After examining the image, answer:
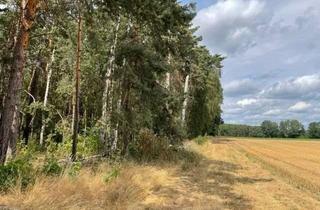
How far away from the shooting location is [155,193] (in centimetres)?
1362

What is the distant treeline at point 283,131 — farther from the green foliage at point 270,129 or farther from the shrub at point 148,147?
the shrub at point 148,147

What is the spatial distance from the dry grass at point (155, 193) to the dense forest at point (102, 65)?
7.40 ft

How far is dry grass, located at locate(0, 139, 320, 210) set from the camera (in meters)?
9.45

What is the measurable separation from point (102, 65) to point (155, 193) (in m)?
12.1

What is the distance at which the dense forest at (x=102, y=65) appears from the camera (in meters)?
13.1

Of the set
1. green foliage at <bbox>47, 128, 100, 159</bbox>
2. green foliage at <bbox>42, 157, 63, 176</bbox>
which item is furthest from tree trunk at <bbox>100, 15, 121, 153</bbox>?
green foliage at <bbox>42, 157, 63, 176</bbox>

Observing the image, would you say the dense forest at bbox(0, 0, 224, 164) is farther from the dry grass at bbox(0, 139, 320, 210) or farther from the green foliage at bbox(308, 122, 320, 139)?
the green foliage at bbox(308, 122, 320, 139)

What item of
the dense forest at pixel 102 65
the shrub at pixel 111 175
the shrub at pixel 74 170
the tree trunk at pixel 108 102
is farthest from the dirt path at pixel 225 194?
the dense forest at pixel 102 65

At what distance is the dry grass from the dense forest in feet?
7.40

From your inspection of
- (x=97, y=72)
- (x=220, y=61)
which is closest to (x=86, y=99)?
(x=97, y=72)

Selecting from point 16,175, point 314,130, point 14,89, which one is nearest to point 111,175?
point 16,175

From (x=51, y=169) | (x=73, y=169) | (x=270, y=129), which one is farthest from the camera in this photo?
(x=270, y=129)

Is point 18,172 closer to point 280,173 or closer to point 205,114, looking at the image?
point 280,173

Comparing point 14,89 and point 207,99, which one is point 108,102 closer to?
point 14,89
